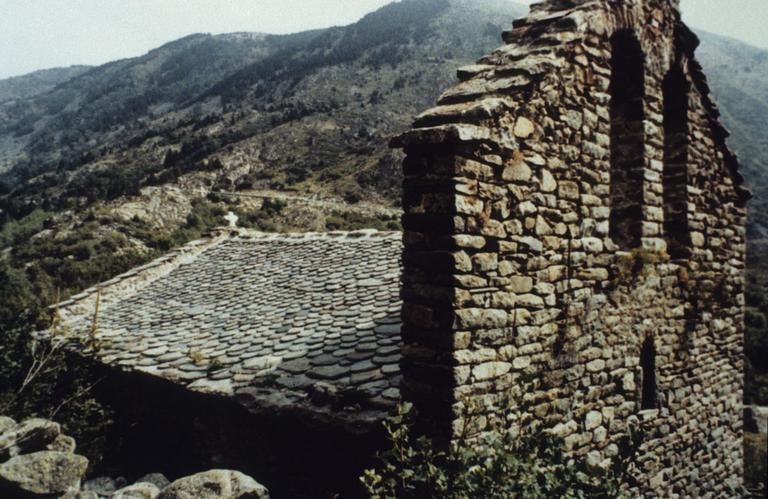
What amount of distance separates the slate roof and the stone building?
0.14 feet

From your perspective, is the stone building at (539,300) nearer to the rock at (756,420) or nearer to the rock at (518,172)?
the rock at (518,172)

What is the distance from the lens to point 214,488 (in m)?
3.74

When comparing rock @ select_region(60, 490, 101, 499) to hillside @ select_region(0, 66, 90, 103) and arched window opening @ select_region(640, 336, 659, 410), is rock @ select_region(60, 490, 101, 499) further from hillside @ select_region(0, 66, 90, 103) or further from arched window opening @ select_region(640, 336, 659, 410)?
hillside @ select_region(0, 66, 90, 103)

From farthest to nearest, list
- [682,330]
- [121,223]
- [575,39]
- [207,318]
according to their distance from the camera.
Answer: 1. [121,223]
2. [207,318]
3. [682,330]
4. [575,39]

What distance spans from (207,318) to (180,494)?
15.2 ft

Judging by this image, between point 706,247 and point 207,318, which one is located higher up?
point 706,247

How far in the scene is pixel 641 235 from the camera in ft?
15.7

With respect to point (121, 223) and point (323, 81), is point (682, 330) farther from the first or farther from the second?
point (323, 81)

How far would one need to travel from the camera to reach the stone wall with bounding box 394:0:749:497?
336 centimetres

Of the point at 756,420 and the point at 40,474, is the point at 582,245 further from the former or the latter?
the point at 756,420

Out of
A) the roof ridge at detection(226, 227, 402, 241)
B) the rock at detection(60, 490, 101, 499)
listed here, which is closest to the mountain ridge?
the roof ridge at detection(226, 227, 402, 241)

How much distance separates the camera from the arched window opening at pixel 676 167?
5375 millimetres

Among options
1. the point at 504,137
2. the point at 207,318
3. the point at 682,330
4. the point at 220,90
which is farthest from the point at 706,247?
the point at 220,90

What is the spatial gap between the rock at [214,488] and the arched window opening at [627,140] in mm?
3807
